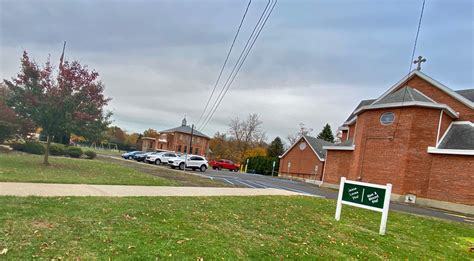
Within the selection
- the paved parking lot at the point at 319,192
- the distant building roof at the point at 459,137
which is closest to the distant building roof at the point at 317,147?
the paved parking lot at the point at 319,192

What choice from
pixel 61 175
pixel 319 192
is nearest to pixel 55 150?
pixel 61 175

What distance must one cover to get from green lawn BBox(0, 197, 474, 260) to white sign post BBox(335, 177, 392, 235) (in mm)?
613

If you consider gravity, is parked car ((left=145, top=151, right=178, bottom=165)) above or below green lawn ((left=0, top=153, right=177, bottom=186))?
below

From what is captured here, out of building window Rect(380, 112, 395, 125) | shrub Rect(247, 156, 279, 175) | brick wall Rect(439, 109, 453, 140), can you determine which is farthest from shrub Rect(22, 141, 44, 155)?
shrub Rect(247, 156, 279, 175)

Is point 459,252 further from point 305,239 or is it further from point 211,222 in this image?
point 211,222

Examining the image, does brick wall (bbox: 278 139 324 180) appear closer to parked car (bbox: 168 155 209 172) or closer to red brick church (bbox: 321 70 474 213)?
parked car (bbox: 168 155 209 172)

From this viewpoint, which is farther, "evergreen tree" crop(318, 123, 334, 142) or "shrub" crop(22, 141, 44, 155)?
"evergreen tree" crop(318, 123, 334, 142)

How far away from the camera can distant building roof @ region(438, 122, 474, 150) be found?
20.4 meters

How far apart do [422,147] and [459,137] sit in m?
2.53

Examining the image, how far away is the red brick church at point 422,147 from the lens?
19984mm

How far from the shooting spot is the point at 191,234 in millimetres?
6066

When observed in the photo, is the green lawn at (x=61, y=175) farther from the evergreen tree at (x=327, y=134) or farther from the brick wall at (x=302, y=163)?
the evergreen tree at (x=327, y=134)

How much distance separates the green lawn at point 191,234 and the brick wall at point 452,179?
11.0m

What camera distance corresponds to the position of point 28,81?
55.3 ft
